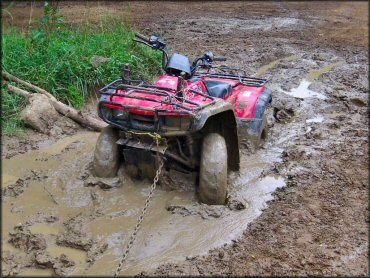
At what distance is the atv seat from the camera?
15.8 ft

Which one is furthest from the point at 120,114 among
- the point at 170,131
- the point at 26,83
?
the point at 26,83

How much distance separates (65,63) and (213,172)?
3.54 meters

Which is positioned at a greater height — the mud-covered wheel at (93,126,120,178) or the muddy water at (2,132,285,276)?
the mud-covered wheel at (93,126,120,178)

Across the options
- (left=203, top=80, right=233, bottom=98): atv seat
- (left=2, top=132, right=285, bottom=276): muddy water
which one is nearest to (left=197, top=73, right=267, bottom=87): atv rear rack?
(left=203, top=80, right=233, bottom=98): atv seat

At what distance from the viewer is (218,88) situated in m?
4.86

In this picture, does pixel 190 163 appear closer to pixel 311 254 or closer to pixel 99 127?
pixel 311 254

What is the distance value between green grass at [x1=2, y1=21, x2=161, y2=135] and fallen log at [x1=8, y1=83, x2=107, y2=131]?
0.31 feet

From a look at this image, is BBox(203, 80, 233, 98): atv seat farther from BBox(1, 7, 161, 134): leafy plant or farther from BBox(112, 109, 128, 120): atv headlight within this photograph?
BBox(1, 7, 161, 134): leafy plant

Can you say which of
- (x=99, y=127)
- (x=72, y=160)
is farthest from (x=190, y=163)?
(x=99, y=127)

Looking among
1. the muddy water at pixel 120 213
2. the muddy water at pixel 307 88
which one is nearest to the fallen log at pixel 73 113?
the muddy water at pixel 120 213

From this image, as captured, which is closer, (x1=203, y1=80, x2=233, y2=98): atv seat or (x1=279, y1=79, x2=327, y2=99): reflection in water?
(x1=203, y1=80, x2=233, y2=98): atv seat

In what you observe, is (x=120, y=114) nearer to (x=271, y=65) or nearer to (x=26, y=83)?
(x=26, y=83)

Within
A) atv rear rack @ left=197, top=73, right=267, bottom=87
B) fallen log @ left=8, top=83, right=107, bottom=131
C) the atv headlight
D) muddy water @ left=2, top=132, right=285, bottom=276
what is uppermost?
atv rear rack @ left=197, top=73, right=267, bottom=87

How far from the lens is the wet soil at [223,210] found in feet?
11.2
